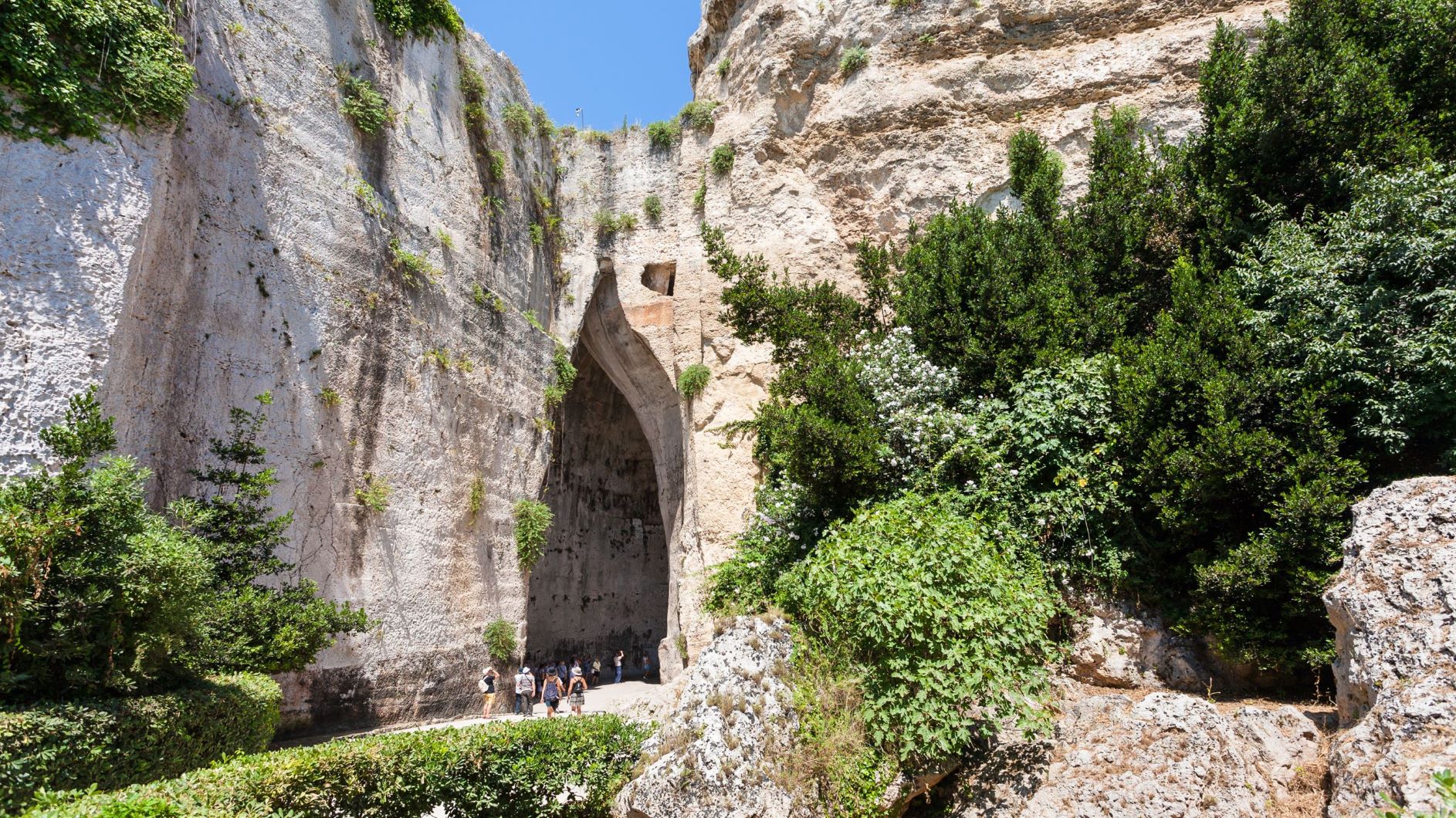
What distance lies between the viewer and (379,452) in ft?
42.3

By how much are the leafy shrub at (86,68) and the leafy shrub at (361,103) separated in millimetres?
3332

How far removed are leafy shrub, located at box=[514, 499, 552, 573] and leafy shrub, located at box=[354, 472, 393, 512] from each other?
11.6ft

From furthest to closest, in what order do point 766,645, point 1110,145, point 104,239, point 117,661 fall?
1. point 1110,145
2. point 104,239
3. point 766,645
4. point 117,661

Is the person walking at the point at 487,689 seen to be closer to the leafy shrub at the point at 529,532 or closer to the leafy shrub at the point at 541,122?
the leafy shrub at the point at 529,532

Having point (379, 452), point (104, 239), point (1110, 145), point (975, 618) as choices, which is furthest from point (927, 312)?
point (104, 239)

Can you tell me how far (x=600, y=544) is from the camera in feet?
78.9

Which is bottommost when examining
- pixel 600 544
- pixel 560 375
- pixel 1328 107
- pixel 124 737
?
pixel 124 737

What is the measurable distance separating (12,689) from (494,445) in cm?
991

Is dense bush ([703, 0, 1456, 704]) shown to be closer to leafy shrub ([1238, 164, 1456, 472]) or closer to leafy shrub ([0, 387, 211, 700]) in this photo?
leafy shrub ([1238, 164, 1456, 472])

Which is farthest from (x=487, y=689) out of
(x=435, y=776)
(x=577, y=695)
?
(x=435, y=776)

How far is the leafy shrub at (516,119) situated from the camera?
1752cm

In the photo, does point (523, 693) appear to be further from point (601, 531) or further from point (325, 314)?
point (601, 531)

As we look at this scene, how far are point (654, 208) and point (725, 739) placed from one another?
14.0m

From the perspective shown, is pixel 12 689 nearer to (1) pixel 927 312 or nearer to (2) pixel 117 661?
(2) pixel 117 661
